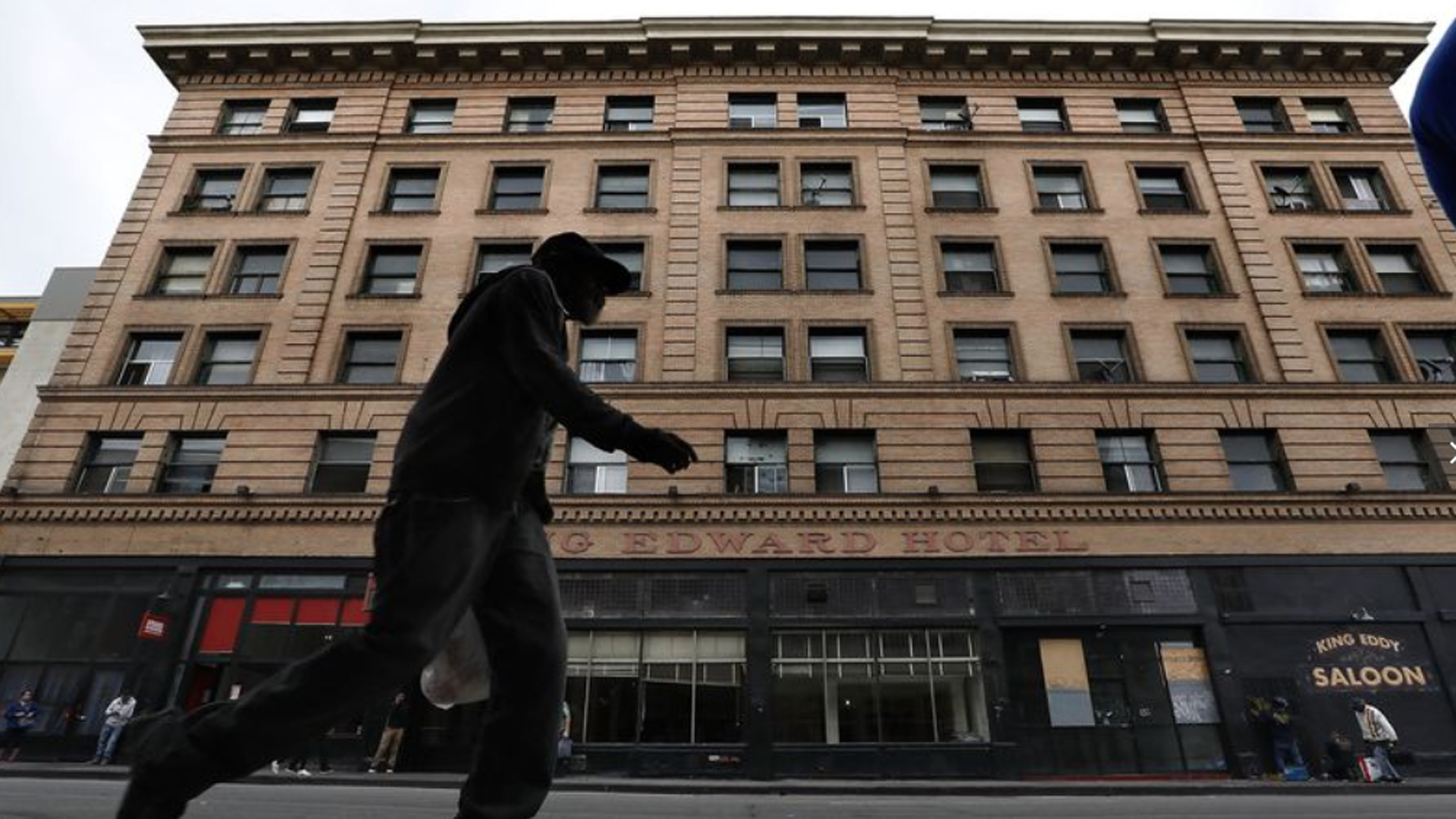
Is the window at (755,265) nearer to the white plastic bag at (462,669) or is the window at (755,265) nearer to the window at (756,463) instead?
the window at (756,463)

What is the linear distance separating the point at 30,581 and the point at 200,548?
3.82m

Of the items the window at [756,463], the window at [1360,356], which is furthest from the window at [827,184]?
the window at [1360,356]

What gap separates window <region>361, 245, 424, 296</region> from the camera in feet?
73.0

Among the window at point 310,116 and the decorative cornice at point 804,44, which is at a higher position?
the decorative cornice at point 804,44

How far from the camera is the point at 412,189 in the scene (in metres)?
24.1

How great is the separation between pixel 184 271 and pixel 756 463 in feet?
55.2

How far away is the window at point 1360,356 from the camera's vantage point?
2048 cm

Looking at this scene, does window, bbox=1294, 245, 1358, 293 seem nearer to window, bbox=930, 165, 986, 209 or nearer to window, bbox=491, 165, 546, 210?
window, bbox=930, 165, 986, 209

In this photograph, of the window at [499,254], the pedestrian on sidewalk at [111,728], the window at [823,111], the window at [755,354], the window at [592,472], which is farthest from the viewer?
the window at [823,111]

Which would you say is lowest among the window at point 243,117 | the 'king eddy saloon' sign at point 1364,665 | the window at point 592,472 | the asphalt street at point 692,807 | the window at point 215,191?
the asphalt street at point 692,807

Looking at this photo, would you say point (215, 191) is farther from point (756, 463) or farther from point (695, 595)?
point (695, 595)

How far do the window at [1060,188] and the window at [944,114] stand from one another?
8.86 ft

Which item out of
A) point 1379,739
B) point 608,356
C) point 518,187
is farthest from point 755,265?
point 1379,739

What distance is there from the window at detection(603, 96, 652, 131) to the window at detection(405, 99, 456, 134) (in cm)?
494
